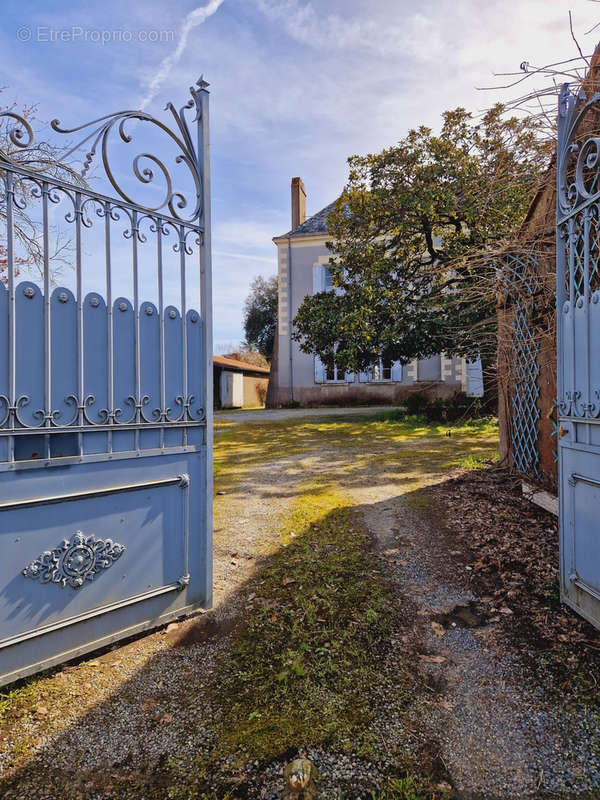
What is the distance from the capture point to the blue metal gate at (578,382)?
2365 mm

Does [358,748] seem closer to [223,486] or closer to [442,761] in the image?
[442,761]

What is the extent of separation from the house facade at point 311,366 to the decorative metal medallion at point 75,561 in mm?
14826

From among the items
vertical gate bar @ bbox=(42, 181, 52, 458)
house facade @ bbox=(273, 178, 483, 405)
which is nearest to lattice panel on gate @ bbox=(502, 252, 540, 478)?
vertical gate bar @ bbox=(42, 181, 52, 458)

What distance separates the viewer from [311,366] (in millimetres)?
17828

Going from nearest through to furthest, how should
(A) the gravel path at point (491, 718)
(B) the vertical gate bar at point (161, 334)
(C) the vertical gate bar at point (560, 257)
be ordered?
(A) the gravel path at point (491, 718) < (B) the vertical gate bar at point (161, 334) < (C) the vertical gate bar at point (560, 257)

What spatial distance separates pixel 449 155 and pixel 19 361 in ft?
32.1

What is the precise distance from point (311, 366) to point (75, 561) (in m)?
15.8

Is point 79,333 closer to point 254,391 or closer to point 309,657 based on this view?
point 309,657

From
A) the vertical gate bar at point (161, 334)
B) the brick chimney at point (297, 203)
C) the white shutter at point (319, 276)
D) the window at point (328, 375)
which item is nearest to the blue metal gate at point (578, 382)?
the vertical gate bar at point (161, 334)

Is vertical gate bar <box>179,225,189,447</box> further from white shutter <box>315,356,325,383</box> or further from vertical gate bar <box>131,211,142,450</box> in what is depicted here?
white shutter <box>315,356,325,383</box>

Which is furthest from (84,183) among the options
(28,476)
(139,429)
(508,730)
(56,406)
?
(508,730)

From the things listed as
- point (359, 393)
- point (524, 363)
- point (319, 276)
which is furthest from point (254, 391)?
point (524, 363)

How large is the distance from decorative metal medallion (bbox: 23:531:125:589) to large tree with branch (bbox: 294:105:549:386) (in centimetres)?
771

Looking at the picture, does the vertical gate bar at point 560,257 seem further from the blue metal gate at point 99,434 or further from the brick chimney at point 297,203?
the brick chimney at point 297,203
